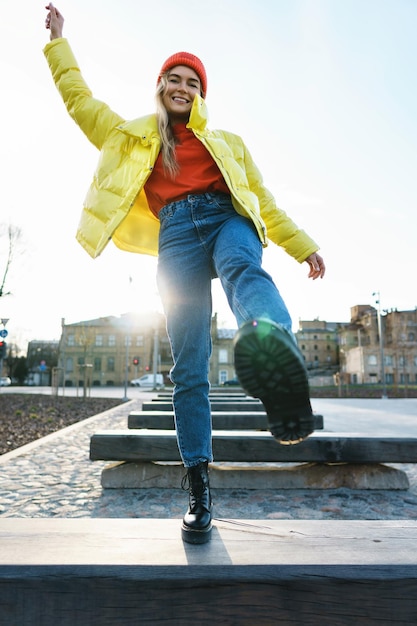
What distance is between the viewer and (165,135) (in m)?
2.11

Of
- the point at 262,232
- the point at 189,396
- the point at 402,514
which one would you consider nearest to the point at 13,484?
the point at 189,396

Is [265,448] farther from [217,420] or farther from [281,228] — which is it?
[281,228]

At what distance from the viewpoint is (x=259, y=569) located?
1312mm

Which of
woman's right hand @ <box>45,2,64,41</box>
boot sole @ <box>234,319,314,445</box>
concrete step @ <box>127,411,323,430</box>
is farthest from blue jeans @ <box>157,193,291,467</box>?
concrete step @ <box>127,411,323,430</box>

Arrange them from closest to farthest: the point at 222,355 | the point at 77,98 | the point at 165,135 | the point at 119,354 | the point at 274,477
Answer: the point at 165,135
the point at 77,98
the point at 274,477
the point at 119,354
the point at 222,355

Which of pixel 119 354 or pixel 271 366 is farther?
pixel 119 354

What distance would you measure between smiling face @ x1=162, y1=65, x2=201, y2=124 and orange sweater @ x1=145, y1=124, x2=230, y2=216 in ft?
0.25

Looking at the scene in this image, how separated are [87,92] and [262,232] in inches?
49.5

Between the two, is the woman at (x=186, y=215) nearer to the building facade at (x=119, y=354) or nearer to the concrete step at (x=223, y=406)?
the concrete step at (x=223, y=406)

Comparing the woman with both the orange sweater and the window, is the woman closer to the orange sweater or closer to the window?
the orange sweater

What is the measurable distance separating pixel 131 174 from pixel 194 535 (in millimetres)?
1562

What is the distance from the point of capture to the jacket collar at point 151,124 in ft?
6.78

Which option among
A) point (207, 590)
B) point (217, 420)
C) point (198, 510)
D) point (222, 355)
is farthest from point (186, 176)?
point (222, 355)

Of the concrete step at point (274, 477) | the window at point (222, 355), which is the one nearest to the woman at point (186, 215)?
the concrete step at point (274, 477)
